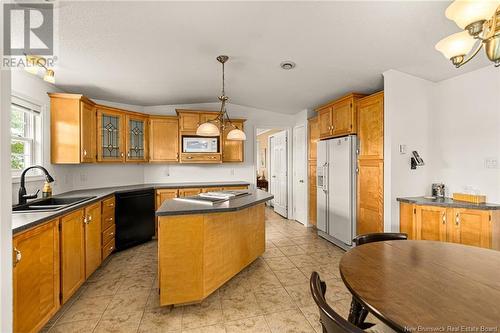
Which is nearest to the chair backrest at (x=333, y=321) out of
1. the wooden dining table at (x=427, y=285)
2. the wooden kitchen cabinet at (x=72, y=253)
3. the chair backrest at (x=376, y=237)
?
the wooden dining table at (x=427, y=285)

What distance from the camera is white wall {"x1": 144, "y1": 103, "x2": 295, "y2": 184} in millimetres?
4742

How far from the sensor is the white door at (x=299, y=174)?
5.05m

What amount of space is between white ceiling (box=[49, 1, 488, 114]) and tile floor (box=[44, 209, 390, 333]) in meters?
2.43

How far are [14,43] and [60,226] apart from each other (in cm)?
164

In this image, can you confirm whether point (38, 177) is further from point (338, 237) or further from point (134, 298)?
point (338, 237)

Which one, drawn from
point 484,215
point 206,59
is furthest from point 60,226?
point 484,215

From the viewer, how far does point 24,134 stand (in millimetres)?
2842

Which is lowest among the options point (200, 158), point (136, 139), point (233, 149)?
point (200, 158)

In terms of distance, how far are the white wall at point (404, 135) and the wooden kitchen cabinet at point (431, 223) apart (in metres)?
0.24

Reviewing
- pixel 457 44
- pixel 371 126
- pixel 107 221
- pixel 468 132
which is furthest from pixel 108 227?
pixel 468 132

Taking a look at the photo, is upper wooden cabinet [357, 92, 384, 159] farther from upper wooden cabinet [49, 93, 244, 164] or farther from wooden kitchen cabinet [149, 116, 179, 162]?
wooden kitchen cabinet [149, 116, 179, 162]

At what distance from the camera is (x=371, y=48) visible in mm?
2461

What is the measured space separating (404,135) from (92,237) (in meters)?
3.89

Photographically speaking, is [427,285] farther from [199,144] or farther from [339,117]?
[199,144]
